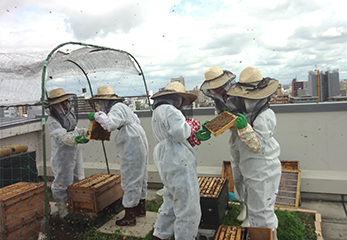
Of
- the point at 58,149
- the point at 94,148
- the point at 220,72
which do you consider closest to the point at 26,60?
the point at 58,149

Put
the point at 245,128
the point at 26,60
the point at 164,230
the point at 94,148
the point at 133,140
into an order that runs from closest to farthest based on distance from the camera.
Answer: the point at 245,128 < the point at 164,230 < the point at 26,60 < the point at 133,140 < the point at 94,148

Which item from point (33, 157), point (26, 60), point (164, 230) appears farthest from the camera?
point (33, 157)

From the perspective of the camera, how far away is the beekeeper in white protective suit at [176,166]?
254 centimetres

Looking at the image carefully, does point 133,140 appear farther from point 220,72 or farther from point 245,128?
point 245,128

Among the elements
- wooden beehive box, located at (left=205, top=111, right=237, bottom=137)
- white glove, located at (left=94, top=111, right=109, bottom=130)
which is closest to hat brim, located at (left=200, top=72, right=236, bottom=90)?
wooden beehive box, located at (left=205, top=111, right=237, bottom=137)

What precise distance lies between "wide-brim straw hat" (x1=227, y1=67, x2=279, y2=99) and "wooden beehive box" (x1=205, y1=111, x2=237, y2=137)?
263 mm

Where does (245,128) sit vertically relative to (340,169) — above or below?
above

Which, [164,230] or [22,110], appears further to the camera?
[22,110]

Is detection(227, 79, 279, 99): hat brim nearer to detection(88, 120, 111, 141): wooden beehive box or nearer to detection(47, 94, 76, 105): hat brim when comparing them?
detection(88, 120, 111, 141): wooden beehive box

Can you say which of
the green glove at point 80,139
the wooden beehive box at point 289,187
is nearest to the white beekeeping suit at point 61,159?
the green glove at point 80,139

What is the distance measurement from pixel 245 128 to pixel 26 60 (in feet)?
8.94

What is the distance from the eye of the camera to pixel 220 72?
123 inches

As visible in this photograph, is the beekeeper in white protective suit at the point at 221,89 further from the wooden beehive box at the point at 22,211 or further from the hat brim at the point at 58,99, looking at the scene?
the wooden beehive box at the point at 22,211

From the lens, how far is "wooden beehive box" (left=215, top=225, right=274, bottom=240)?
2.32m
